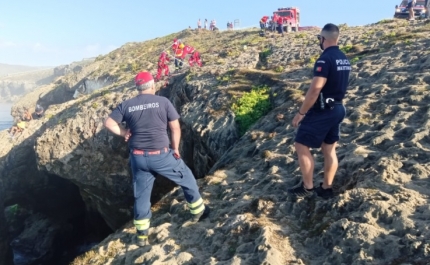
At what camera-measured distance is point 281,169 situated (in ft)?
25.1

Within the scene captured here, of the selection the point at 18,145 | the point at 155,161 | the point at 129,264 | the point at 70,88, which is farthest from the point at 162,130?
the point at 70,88

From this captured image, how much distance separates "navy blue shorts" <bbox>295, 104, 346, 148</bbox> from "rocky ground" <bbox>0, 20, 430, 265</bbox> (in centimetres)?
90

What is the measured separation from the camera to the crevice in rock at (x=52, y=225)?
2162 cm

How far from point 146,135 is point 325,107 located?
8.88 ft

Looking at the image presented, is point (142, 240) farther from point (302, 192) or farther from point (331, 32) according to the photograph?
point (331, 32)

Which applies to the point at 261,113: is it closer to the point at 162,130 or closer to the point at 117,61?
the point at 162,130

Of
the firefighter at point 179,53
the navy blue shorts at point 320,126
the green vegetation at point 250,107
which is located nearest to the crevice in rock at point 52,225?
the firefighter at point 179,53

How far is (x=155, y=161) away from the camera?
5.79 m

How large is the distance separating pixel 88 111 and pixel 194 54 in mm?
6297

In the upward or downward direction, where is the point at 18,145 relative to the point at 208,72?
downward

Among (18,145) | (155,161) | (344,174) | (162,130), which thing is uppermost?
(162,130)

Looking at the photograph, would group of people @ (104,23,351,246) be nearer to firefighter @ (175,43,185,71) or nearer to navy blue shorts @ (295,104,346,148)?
navy blue shorts @ (295,104,346,148)

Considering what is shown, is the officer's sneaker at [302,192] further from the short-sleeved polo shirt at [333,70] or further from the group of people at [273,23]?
the group of people at [273,23]

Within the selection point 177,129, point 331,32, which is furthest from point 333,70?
Answer: point 177,129
